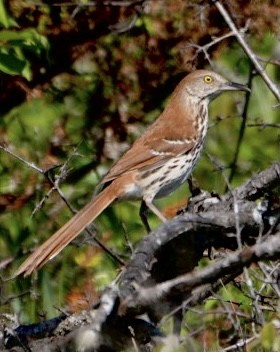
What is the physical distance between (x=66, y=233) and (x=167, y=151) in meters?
1.15

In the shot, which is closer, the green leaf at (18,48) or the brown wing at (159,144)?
the brown wing at (159,144)

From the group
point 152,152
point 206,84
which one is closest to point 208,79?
point 206,84

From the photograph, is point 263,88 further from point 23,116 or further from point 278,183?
point 278,183

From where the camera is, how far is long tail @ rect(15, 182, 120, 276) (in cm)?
436

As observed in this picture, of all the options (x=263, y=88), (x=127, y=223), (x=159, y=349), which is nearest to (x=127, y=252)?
(x=127, y=223)

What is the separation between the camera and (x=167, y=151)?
18.9 feet

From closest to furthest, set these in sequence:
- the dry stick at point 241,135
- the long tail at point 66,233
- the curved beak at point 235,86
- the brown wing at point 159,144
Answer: the long tail at point 66,233
the brown wing at point 159,144
the curved beak at point 235,86
the dry stick at point 241,135

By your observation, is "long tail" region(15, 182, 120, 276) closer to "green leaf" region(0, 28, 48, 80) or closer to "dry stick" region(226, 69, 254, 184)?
"green leaf" region(0, 28, 48, 80)

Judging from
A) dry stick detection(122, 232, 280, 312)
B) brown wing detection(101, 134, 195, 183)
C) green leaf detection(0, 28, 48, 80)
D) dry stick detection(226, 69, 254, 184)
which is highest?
green leaf detection(0, 28, 48, 80)

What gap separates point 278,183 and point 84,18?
2360 millimetres

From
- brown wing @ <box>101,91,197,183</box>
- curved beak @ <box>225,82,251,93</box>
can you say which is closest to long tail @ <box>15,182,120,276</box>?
brown wing @ <box>101,91,197,183</box>

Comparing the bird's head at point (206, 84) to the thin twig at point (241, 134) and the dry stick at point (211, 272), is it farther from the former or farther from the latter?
the dry stick at point (211, 272)

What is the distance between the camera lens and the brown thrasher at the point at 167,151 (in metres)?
5.54

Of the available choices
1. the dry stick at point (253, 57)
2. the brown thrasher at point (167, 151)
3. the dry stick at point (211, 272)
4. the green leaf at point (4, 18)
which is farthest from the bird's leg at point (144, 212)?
the dry stick at point (211, 272)
